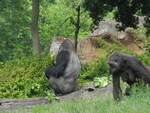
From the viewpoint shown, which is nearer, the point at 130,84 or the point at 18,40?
the point at 130,84

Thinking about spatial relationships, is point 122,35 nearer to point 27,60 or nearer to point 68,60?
point 27,60

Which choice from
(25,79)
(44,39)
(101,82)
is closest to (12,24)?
(44,39)

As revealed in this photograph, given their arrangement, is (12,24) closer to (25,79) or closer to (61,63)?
(25,79)

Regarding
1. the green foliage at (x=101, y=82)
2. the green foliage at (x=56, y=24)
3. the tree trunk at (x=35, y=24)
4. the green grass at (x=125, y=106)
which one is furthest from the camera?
the green foliage at (x=56, y=24)

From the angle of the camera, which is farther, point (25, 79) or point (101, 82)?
point (25, 79)

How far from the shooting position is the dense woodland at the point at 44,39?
11566 millimetres

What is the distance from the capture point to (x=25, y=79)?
711 inches

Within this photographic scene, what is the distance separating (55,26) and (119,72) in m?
34.9

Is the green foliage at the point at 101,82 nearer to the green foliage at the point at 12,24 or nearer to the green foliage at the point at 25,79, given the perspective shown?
the green foliage at the point at 25,79

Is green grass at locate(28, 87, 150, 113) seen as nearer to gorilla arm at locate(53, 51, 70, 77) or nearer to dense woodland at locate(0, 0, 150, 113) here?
dense woodland at locate(0, 0, 150, 113)

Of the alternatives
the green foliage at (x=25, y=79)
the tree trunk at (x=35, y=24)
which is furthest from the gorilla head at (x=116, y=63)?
the tree trunk at (x=35, y=24)

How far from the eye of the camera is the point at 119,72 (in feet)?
29.9

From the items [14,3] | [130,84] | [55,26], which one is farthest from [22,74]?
[55,26]

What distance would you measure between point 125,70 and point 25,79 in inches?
367
